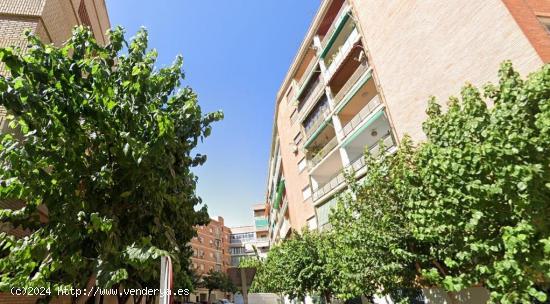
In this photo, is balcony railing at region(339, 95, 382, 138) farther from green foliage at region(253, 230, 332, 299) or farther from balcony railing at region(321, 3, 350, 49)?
green foliage at region(253, 230, 332, 299)

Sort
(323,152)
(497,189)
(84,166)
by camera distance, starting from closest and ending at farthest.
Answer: (84,166)
(497,189)
(323,152)

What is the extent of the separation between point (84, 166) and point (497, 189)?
22.1 feet

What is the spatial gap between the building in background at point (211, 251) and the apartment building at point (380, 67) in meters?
35.9

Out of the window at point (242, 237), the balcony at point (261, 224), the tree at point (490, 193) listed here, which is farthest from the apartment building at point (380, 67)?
the window at point (242, 237)

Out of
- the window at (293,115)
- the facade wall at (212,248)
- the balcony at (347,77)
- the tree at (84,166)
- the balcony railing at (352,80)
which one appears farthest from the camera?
the facade wall at (212,248)

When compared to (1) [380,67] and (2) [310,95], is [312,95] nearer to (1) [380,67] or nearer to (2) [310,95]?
(2) [310,95]

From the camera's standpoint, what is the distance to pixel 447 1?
41.4ft

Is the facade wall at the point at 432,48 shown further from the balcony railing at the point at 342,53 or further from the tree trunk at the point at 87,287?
the tree trunk at the point at 87,287

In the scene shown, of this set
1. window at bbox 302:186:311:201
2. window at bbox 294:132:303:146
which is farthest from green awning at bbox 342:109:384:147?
window at bbox 294:132:303:146

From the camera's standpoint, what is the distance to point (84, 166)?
4.40 meters

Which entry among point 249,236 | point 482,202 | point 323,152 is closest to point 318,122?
point 323,152

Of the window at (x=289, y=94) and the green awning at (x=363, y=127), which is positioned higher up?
the window at (x=289, y=94)

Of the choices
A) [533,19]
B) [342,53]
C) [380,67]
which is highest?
[342,53]

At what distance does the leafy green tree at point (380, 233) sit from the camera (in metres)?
8.37
